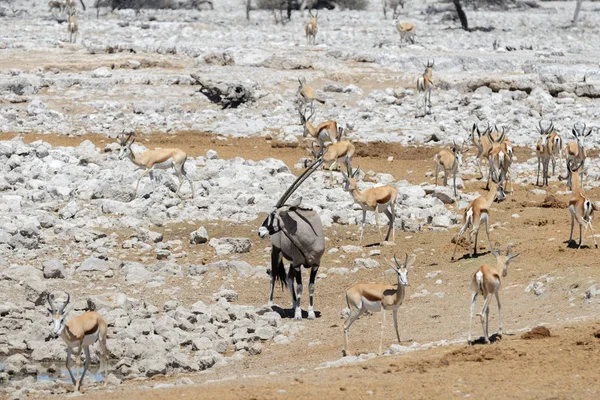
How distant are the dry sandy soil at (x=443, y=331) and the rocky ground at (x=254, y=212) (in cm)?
5

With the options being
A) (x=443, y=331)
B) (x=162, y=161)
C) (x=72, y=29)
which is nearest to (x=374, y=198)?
(x=162, y=161)

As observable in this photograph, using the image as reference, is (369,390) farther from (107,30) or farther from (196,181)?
(107,30)

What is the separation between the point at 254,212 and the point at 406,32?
22.2 meters

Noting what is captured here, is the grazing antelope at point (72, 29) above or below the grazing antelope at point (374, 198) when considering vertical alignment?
above

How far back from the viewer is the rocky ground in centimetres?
1205

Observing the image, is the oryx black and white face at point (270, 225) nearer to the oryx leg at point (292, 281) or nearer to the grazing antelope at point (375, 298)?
the oryx leg at point (292, 281)

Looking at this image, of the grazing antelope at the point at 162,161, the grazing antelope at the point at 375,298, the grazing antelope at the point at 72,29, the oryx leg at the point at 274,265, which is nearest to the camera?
the grazing antelope at the point at 375,298

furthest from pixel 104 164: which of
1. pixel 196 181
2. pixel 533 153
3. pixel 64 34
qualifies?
pixel 64 34

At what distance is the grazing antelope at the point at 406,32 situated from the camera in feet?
129

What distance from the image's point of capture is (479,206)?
16125 mm

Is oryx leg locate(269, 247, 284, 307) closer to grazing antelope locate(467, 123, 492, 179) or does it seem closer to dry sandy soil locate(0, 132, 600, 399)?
dry sandy soil locate(0, 132, 600, 399)

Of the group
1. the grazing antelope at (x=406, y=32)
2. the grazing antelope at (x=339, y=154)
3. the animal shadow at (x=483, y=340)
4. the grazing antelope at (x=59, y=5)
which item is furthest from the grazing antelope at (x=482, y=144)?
the grazing antelope at (x=59, y=5)

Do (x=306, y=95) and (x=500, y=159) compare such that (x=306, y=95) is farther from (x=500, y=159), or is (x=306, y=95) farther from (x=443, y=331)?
(x=443, y=331)

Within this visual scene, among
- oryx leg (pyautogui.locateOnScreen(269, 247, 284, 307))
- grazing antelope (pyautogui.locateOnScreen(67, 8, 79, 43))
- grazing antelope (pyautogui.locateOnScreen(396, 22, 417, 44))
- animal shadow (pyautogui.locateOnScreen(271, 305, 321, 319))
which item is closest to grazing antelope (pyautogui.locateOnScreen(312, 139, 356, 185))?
oryx leg (pyautogui.locateOnScreen(269, 247, 284, 307))
